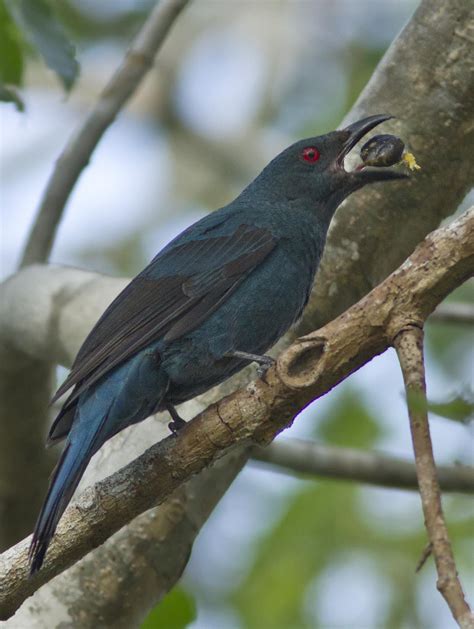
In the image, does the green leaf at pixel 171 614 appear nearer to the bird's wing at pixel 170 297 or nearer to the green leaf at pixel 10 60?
the bird's wing at pixel 170 297

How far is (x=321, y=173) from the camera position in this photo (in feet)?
15.7

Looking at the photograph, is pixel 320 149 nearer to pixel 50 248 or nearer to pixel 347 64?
pixel 50 248

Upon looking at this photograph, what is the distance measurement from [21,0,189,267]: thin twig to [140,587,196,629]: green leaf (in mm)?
2061

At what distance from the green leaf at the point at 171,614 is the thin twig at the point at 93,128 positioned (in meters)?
2.06

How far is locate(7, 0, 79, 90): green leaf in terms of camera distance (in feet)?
14.4


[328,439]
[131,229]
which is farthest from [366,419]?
[131,229]

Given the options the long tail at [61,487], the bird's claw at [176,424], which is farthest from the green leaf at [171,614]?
the long tail at [61,487]

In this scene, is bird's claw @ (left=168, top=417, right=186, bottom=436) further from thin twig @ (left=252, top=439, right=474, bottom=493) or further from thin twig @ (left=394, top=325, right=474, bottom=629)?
thin twig @ (left=394, top=325, right=474, bottom=629)

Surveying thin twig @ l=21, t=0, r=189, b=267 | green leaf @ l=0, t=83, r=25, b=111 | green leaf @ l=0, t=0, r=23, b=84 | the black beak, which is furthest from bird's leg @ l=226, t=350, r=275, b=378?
thin twig @ l=21, t=0, r=189, b=267

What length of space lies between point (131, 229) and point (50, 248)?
5.23 metres

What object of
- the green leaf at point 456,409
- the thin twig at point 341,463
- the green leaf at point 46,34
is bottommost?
the green leaf at point 456,409

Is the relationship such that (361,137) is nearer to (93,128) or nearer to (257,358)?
(257,358)

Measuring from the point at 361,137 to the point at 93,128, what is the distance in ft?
5.36

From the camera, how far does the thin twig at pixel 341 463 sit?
17.8ft
